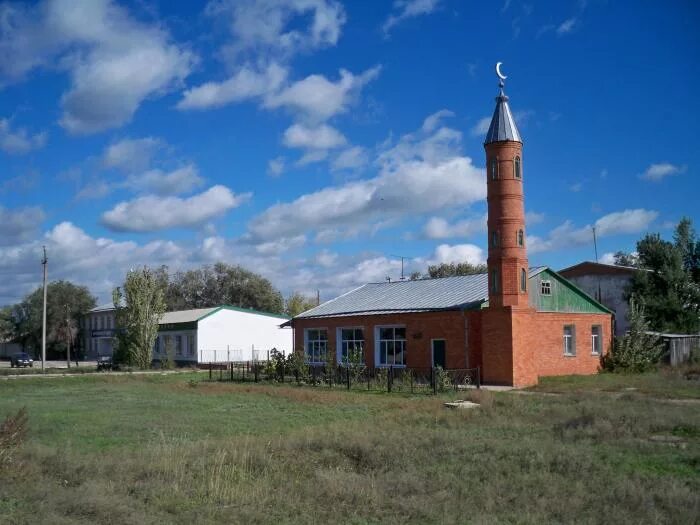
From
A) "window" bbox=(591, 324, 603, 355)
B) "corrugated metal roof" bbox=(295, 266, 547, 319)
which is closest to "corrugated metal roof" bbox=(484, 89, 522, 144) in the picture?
"corrugated metal roof" bbox=(295, 266, 547, 319)

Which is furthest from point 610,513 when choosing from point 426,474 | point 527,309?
point 527,309

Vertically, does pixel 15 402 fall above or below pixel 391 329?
below

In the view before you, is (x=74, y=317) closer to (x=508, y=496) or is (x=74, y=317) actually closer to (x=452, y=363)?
(x=452, y=363)

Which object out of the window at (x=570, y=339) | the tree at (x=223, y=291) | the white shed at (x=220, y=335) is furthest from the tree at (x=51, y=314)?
the window at (x=570, y=339)

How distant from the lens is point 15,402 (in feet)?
83.5

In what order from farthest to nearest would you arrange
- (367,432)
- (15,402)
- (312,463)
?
(15,402)
(367,432)
(312,463)

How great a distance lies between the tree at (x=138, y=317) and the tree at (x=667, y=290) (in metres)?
34.5

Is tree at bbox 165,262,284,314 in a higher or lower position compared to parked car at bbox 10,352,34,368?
higher

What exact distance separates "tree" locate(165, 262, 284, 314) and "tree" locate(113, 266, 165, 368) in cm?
3092

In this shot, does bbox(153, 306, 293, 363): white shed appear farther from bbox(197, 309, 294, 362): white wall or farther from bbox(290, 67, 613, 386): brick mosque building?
bbox(290, 67, 613, 386): brick mosque building

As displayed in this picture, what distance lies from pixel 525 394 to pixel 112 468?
17528 mm

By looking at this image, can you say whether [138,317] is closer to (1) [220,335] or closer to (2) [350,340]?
(1) [220,335]

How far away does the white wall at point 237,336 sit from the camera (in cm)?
5831

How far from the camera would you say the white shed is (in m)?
58.3
